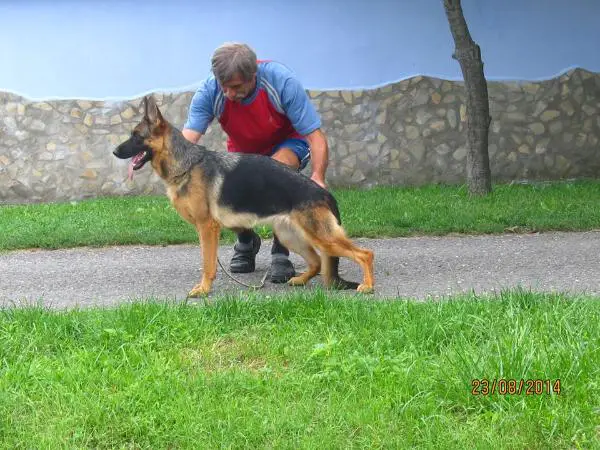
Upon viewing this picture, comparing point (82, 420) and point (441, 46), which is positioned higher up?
point (441, 46)

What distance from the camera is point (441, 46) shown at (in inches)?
510

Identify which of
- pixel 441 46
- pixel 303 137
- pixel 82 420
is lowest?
pixel 82 420

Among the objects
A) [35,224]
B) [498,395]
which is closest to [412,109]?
[35,224]

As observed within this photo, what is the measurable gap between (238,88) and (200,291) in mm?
1557

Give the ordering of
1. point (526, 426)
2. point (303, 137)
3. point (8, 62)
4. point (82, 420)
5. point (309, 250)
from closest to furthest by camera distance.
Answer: point (526, 426)
point (82, 420)
point (309, 250)
point (303, 137)
point (8, 62)

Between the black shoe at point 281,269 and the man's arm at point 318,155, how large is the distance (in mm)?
753

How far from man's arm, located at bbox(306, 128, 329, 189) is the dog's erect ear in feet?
4.07

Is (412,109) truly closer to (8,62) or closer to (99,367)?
(8,62)

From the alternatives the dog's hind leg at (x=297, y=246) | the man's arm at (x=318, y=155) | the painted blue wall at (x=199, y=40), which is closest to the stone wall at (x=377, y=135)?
the painted blue wall at (x=199, y=40)

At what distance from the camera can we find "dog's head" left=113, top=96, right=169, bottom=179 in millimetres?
6520

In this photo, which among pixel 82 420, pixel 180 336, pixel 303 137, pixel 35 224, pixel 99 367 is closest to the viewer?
pixel 82 420

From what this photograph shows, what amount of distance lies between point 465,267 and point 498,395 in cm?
352

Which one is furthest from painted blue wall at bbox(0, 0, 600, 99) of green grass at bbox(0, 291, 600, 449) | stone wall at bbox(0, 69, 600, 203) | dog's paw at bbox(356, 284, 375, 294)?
green grass at bbox(0, 291, 600, 449)

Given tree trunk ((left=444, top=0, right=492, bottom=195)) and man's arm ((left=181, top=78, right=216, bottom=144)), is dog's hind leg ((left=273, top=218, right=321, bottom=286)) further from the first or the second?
→ tree trunk ((left=444, top=0, right=492, bottom=195))
